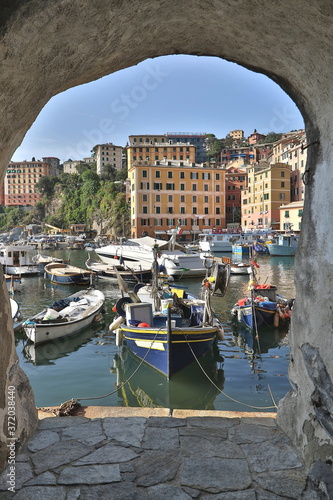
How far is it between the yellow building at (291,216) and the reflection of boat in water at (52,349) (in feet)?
150

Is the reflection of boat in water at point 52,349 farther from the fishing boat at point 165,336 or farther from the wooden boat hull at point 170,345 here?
the wooden boat hull at point 170,345

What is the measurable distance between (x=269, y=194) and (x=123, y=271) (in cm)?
3858

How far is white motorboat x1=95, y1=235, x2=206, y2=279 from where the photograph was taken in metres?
31.4

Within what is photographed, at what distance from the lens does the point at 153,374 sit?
1137cm

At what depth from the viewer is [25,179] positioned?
125312 millimetres

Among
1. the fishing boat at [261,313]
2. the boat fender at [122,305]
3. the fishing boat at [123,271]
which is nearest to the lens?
the boat fender at [122,305]

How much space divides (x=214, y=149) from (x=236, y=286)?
298ft

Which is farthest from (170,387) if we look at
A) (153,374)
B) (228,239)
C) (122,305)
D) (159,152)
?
(159,152)

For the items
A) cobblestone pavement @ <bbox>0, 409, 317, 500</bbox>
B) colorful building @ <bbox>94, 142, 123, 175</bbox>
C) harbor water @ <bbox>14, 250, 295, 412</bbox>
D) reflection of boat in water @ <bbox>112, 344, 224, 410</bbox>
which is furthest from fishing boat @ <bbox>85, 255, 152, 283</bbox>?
colorful building @ <bbox>94, 142, 123, 175</bbox>

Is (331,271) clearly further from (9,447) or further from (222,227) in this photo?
(222,227)

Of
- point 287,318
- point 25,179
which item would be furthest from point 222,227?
point 25,179

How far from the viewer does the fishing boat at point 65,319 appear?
13.5 m

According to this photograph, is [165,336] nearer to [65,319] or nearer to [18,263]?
[65,319]

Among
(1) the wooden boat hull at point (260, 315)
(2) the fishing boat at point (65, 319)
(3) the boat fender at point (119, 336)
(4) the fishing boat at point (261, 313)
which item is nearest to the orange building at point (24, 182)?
(2) the fishing boat at point (65, 319)
